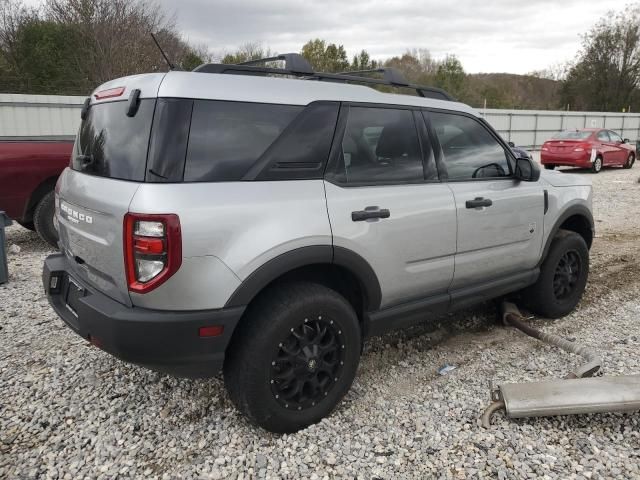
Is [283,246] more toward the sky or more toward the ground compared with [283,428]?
more toward the sky

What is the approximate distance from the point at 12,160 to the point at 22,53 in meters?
21.9

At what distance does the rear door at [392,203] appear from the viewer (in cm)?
284

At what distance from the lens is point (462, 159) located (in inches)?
141

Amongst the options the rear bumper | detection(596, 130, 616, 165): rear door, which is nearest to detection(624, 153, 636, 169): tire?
detection(596, 130, 616, 165): rear door

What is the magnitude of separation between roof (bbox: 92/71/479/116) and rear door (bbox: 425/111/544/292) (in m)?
0.64

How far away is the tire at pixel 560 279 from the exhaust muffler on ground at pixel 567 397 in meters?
1.25

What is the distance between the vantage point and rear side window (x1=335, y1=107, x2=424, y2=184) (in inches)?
116

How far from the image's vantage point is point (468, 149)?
11.9 feet

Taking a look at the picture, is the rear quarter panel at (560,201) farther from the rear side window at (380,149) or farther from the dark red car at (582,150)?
the dark red car at (582,150)

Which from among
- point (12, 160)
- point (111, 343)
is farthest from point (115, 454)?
point (12, 160)

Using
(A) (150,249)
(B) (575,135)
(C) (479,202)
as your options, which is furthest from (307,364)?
(B) (575,135)

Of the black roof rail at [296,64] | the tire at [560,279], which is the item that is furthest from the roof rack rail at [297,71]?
the tire at [560,279]

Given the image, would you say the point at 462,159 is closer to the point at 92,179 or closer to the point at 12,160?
the point at 92,179

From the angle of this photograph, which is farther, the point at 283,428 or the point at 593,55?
the point at 593,55
